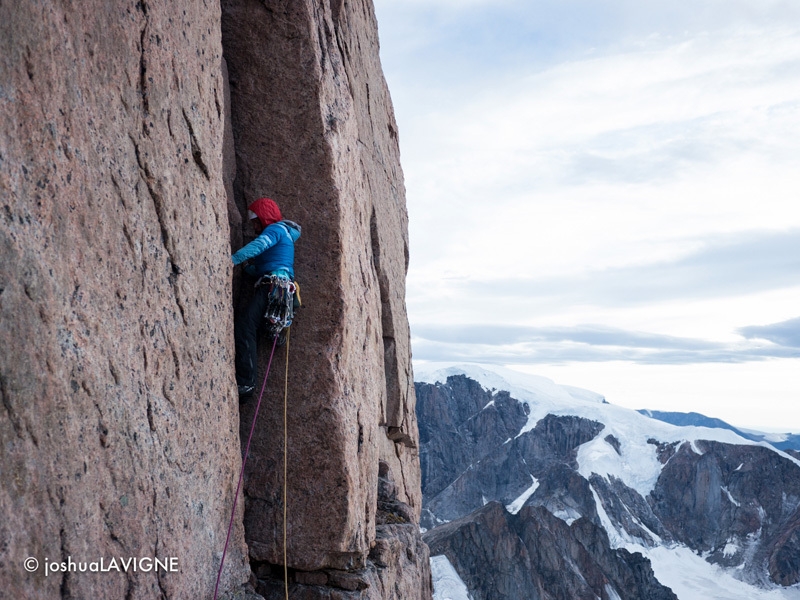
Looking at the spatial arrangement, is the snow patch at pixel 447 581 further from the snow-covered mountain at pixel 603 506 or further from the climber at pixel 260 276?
the climber at pixel 260 276

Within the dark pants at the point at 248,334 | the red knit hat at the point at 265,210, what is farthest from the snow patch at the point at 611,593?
the red knit hat at the point at 265,210

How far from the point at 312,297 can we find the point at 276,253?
95cm

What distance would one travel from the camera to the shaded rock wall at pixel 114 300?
17.1 ft

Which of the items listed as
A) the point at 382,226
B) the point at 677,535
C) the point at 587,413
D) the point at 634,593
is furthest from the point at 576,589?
the point at 382,226

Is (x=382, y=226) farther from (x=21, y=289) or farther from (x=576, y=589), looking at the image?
(x=576, y=589)

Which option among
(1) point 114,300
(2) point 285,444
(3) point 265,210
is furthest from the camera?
(3) point 265,210

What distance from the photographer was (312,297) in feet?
32.4

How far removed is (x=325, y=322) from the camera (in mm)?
9797

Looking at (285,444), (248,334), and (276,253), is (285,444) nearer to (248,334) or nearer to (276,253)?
(248,334)

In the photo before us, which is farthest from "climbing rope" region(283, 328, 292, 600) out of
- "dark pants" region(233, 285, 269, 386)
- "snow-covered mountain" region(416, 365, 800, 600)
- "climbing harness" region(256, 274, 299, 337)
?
"snow-covered mountain" region(416, 365, 800, 600)

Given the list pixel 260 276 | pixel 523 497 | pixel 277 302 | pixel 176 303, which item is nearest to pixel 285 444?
pixel 277 302

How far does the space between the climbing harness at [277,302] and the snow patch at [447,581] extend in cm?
10577

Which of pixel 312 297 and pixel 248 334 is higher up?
pixel 312 297

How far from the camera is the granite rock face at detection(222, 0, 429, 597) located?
9.45 metres
